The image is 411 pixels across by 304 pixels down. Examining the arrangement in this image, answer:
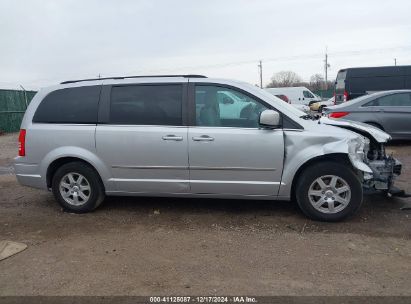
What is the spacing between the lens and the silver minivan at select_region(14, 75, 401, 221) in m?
4.97

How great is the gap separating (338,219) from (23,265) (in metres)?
3.43

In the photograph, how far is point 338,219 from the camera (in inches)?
197

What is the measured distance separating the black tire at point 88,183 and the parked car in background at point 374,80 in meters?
11.8

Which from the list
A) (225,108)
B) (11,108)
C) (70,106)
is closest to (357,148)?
(225,108)

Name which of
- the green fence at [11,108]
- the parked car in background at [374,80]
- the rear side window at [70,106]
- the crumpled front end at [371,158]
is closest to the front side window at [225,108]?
the crumpled front end at [371,158]

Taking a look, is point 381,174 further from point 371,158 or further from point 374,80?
point 374,80

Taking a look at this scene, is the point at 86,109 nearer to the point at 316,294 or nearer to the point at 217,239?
the point at 217,239

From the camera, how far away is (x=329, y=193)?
4.98 meters

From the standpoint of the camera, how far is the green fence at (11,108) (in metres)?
19.0

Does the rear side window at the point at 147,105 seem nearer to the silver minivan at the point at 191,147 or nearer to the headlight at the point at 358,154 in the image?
the silver minivan at the point at 191,147

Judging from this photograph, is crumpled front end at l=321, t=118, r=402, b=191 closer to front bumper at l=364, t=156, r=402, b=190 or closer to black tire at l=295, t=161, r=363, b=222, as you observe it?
front bumper at l=364, t=156, r=402, b=190

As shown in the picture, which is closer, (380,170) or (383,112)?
(380,170)

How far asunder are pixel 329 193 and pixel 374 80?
38.1ft

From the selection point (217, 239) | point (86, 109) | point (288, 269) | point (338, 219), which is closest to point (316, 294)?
point (288, 269)
